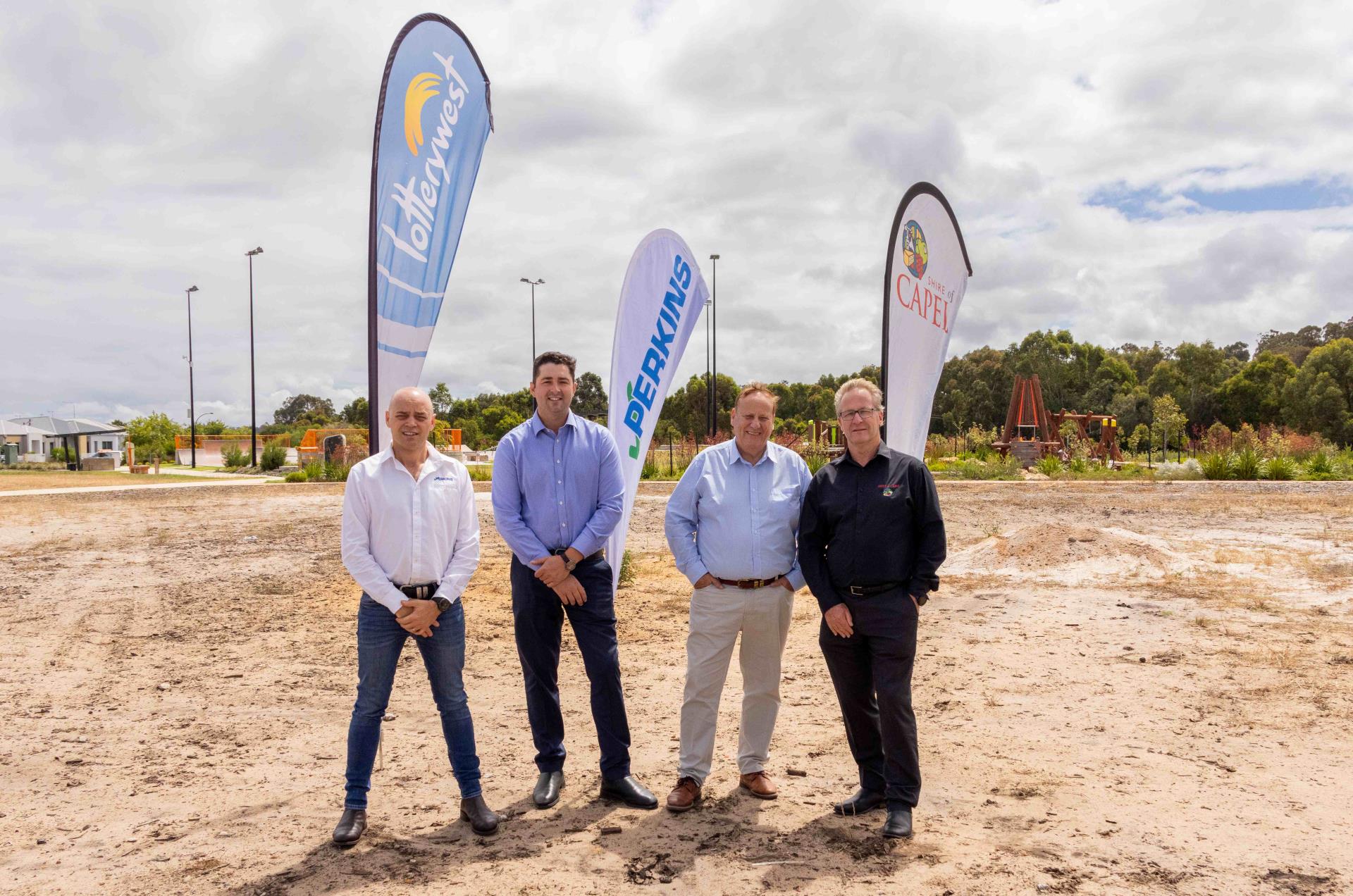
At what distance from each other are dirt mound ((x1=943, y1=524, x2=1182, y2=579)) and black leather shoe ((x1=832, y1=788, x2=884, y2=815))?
6109mm

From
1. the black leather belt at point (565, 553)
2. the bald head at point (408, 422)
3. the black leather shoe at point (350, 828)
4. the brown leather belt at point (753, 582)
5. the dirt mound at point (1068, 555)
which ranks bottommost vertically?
the black leather shoe at point (350, 828)

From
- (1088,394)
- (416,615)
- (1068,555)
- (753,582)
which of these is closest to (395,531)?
(416,615)

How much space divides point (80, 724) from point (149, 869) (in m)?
2.28

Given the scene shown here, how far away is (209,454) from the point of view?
167ft

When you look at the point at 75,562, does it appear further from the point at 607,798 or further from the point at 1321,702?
the point at 1321,702

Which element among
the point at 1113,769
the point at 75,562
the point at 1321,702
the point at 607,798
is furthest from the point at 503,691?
the point at 75,562

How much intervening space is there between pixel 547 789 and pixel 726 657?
3.16 ft

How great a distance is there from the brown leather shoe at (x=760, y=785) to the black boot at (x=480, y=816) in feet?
3.61

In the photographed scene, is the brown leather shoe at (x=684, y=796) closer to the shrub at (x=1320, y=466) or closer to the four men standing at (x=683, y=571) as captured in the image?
the four men standing at (x=683, y=571)

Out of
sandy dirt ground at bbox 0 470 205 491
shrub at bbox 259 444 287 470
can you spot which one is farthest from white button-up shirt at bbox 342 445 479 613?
shrub at bbox 259 444 287 470

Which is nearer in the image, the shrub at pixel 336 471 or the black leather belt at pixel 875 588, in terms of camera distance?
the black leather belt at pixel 875 588

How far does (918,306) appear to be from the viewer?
269 inches

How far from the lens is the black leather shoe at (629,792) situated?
3.75m

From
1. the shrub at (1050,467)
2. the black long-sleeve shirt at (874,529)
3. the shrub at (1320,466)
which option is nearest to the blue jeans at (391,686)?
the black long-sleeve shirt at (874,529)
